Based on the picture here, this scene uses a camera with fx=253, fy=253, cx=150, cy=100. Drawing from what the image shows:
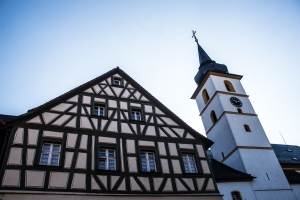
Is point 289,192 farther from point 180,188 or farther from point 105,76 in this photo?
Result: point 105,76

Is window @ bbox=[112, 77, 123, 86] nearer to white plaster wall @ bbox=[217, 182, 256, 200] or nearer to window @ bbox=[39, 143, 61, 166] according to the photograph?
window @ bbox=[39, 143, 61, 166]

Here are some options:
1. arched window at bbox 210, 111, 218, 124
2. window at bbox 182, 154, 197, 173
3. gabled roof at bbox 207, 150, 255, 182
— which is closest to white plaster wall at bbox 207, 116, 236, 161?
arched window at bbox 210, 111, 218, 124

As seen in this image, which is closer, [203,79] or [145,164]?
[145,164]

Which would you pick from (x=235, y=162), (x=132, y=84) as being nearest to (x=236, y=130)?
(x=235, y=162)

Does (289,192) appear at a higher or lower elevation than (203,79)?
lower

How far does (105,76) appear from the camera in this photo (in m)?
14.8

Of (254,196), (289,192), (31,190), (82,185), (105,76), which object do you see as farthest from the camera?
(289,192)

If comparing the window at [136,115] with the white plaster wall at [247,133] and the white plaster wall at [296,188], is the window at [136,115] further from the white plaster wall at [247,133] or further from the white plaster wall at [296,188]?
the white plaster wall at [296,188]

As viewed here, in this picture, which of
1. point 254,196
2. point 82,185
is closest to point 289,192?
Result: point 254,196

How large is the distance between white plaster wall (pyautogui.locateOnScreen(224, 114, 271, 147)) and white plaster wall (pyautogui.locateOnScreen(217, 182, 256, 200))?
3.58 m

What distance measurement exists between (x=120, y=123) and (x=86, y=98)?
2.24 m

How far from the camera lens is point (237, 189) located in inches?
622

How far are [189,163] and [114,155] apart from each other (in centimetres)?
384

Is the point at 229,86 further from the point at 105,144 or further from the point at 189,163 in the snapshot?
the point at 105,144
